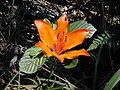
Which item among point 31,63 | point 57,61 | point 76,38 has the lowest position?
point 57,61

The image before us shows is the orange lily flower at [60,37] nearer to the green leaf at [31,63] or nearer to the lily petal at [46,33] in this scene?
the lily petal at [46,33]

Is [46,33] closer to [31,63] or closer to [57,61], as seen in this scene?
[31,63]

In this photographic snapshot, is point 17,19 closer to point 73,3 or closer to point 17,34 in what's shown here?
point 17,34

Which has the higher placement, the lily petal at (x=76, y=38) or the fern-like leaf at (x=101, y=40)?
the lily petal at (x=76, y=38)

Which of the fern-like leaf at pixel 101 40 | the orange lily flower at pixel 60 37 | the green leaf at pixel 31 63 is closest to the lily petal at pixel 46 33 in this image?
the orange lily flower at pixel 60 37

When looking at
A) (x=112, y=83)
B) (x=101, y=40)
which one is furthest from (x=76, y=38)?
(x=101, y=40)

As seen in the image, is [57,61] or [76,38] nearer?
[76,38]
